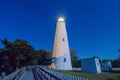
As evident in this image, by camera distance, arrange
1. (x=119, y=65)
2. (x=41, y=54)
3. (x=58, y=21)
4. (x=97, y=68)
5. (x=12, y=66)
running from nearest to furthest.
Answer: (x=97, y=68), (x=12, y=66), (x=119, y=65), (x=58, y=21), (x=41, y=54)

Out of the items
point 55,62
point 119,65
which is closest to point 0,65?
point 55,62

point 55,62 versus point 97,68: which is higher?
point 55,62

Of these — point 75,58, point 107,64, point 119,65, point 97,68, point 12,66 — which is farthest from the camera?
point 75,58

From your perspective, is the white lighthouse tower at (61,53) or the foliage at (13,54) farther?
the white lighthouse tower at (61,53)

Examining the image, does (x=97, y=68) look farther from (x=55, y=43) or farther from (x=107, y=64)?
(x=55, y=43)

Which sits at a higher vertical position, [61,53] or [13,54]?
[61,53]

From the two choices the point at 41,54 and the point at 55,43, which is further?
the point at 41,54

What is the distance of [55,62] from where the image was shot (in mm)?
39406

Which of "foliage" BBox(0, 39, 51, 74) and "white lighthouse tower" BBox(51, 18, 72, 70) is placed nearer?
"foliage" BBox(0, 39, 51, 74)

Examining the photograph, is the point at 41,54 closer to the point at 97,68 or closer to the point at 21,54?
the point at 21,54

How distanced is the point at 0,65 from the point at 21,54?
3.83 metres

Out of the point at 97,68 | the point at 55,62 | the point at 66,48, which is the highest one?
the point at 66,48

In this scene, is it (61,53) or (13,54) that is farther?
(61,53)

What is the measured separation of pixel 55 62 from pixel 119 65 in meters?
12.0
